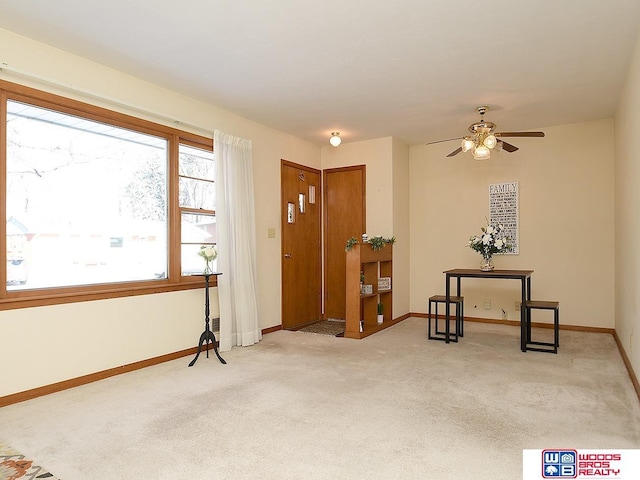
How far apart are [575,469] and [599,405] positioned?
3.47 feet

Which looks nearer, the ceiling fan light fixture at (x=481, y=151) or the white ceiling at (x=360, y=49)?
the white ceiling at (x=360, y=49)

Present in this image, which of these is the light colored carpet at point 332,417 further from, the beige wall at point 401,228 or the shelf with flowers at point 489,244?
the beige wall at point 401,228

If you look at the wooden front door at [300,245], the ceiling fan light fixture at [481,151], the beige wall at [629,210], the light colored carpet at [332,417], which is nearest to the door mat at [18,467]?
the light colored carpet at [332,417]

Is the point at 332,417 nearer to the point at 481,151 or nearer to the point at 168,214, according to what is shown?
the point at 168,214

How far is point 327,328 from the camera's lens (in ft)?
19.5

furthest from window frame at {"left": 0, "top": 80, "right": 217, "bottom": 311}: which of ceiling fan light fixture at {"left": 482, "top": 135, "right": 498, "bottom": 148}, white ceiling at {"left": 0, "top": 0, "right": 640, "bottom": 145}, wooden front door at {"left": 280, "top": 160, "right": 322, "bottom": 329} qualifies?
ceiling fan light fixture at {"left": 482, "top": 135, "right": 498, "bottom": 148}

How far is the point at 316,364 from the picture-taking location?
4.10 metres

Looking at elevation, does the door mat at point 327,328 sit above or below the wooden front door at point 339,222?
below

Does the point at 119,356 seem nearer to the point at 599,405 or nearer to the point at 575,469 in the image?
the point at 575,469

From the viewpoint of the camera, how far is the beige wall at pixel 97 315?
3164 mm

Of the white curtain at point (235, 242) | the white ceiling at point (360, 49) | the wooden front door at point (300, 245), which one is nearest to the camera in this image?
the white ceiling at point (360, 49)

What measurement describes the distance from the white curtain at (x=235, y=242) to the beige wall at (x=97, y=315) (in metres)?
0.24

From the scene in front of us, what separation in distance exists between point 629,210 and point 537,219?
2.01 metres

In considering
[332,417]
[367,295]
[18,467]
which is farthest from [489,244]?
[18,467]
